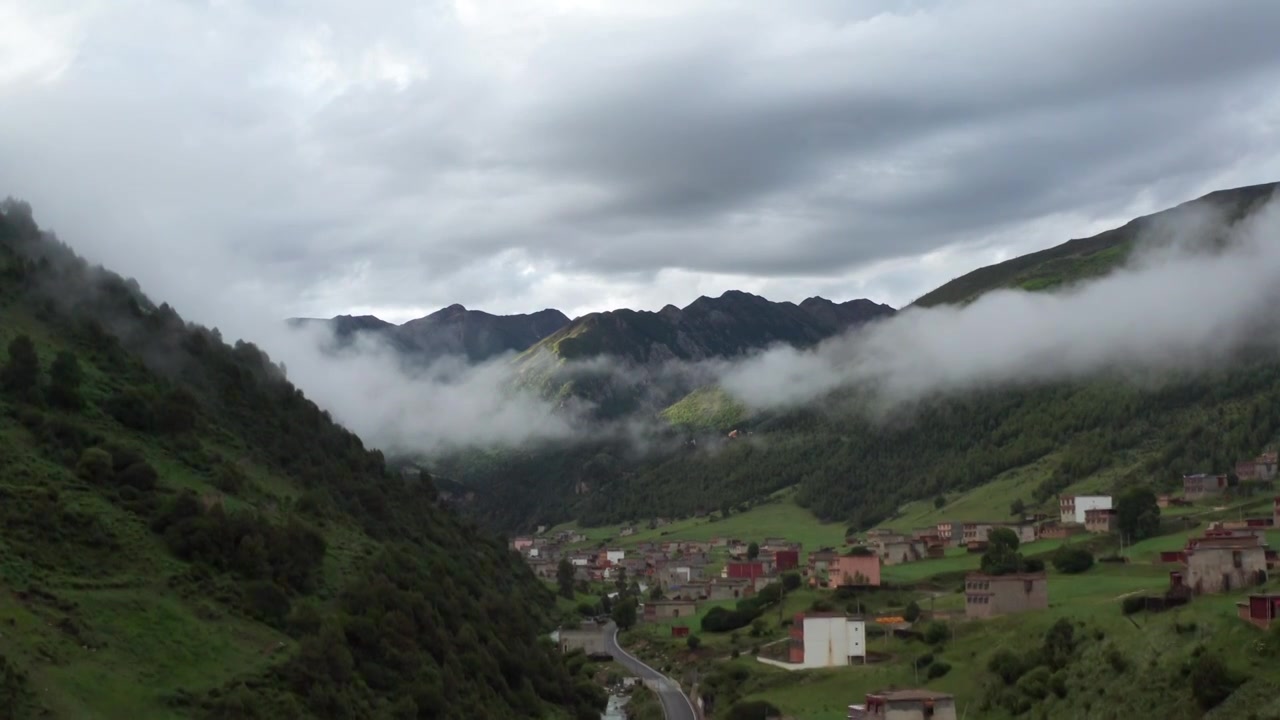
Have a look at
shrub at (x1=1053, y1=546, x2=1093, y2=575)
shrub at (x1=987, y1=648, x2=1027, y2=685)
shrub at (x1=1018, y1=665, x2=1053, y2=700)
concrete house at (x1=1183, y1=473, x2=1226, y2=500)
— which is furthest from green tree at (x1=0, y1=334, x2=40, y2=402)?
concrete house at (x1=1183, y1=473, x2=1226, y2=500)

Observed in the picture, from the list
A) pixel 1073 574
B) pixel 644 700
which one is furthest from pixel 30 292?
pixel 1073 574

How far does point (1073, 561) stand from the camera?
323 ft

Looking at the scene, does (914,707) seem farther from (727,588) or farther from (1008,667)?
(727,588)

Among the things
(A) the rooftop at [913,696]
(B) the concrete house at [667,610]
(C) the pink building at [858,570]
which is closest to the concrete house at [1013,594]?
(A) the rooftop at [913,696]

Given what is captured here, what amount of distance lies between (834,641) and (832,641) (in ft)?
0.43

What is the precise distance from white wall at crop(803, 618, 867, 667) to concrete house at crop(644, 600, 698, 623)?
151 feet

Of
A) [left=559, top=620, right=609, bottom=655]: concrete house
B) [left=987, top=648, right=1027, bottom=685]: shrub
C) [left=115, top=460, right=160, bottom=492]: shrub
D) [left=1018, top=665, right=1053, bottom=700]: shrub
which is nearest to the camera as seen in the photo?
[left=115, top=460, right=160, bottom=492]: shrub

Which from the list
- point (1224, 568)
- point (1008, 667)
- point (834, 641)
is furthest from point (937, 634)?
point (1224, 568)

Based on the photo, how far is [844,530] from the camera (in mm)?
194750

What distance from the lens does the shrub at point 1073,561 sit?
3871 inches

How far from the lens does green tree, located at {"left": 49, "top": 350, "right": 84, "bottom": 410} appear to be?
2467 inches

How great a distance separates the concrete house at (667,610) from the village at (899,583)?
14 cm

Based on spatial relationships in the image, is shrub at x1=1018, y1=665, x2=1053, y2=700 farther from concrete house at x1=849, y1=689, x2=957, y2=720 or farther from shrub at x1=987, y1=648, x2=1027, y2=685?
concrete house at x1=849, y1=689, x2=957, y2=720

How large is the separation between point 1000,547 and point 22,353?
7600cm
